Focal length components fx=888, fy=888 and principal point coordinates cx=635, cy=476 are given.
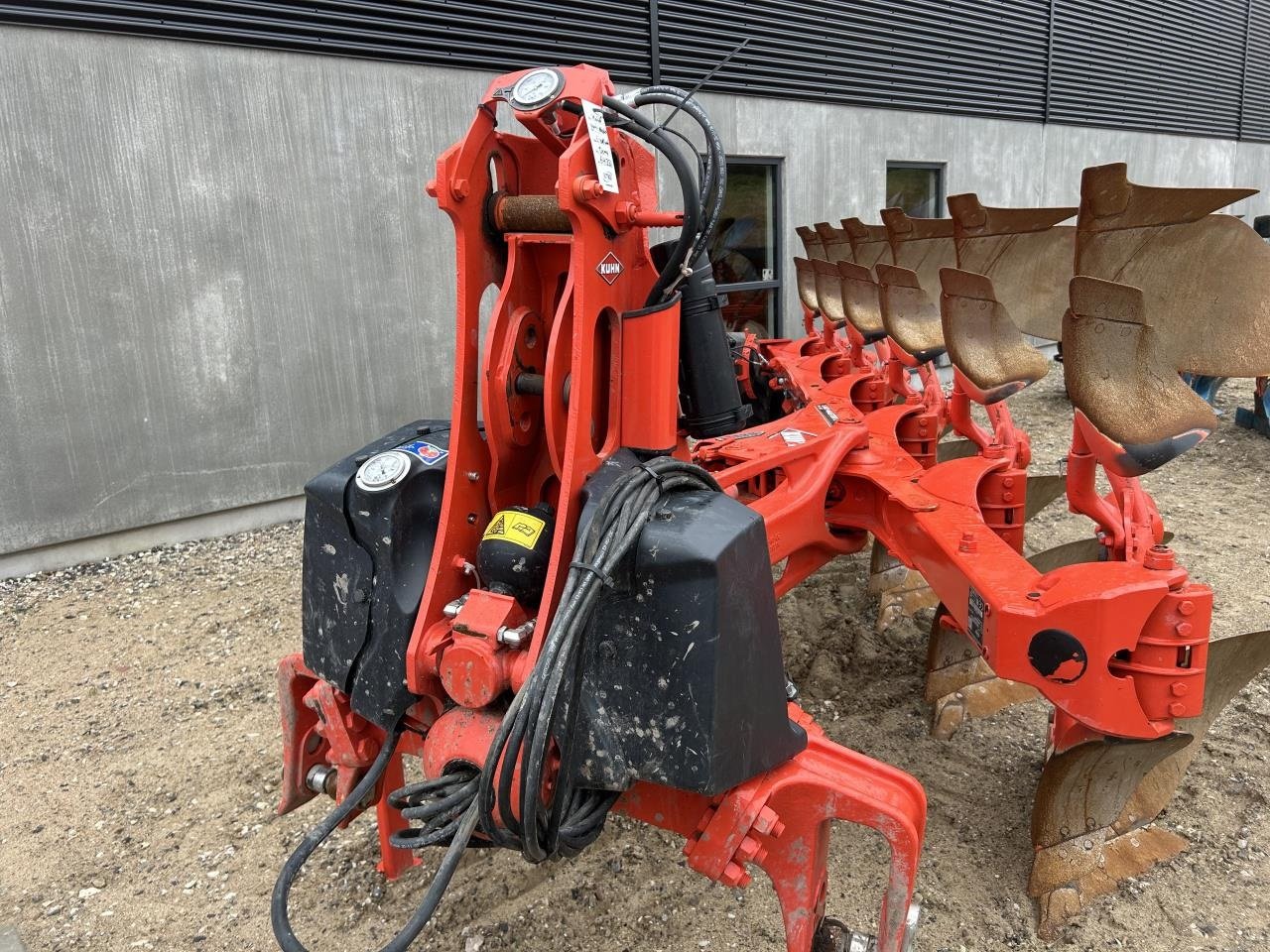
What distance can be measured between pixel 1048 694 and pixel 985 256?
6.75 feet

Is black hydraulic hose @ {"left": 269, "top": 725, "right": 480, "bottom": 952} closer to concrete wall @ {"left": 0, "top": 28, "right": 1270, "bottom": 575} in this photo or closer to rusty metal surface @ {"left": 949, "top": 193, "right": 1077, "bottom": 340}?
rusty metal surface @ {"left": 949, "top": 193, "right": 1077, "bottom": 340}

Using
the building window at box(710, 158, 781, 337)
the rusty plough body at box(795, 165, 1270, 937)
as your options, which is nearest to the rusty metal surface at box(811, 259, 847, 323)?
the building window at box(710, 158, 781, 337)

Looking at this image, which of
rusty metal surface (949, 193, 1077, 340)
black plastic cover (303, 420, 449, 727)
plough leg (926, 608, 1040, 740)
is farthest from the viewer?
rusty metal surface (949, 193, 1077, 340)

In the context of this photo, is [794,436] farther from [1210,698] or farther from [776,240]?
[776,240]

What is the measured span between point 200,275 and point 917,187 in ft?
23.3

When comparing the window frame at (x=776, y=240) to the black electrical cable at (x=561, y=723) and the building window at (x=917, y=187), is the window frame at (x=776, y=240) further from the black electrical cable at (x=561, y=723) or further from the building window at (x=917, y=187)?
the black electrical cable at (x=561, y=723)

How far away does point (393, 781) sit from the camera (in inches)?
85.1

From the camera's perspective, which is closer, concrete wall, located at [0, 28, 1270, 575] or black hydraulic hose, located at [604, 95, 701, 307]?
black hydraulic hose, located at [604, 95, 701, 307]

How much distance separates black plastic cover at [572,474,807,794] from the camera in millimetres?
1514

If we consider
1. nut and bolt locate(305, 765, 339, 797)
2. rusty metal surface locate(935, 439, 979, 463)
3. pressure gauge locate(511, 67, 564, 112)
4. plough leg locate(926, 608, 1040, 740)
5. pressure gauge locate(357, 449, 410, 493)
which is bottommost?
plough leg locate(926, 608, 1040, 740)

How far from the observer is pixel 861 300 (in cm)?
481

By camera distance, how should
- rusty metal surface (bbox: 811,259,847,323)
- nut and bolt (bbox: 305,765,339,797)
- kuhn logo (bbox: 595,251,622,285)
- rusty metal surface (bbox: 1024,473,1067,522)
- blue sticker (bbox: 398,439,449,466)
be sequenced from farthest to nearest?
rusty metal surface (bbox: 811,259,847,323)
rusty metal surface (bbox: 1024,473,1067,522)
nut and bolt (bbox: 305,765,339,797)
blue sticker (bbox: 398,439,449,466)
kuhn logo (bbox: 595,251,622,285)

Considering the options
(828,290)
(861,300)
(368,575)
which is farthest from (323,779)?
(828,290)

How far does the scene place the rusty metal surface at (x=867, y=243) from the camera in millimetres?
5195
